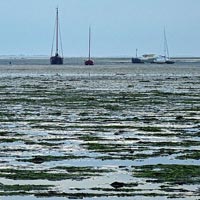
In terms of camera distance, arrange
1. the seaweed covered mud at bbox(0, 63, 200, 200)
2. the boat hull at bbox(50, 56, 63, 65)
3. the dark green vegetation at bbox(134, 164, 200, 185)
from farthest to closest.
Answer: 1. the boat hull at bbox(50, 56, 63, 65)
2. the dark green vegetation at bbox(134, 164, 200, 185)
3. the seaweed covered mud at bbox(0, 63, 200, 200)

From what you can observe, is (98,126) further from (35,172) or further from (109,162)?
(35,172)

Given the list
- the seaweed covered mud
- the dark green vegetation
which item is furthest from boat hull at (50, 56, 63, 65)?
the dark green vegetation

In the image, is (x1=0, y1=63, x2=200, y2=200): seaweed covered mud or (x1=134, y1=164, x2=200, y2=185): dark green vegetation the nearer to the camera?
(x1=0, y1=63, x2=200, y2=200): seaweed covered mud

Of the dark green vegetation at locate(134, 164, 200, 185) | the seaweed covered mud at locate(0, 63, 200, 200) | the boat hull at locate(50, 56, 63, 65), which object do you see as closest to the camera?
the seaweed covered mud at locate(0, 63, 200, 200)

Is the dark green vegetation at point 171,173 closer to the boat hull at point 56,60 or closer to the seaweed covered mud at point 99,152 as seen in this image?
the seaweed covered mud at point 99,152

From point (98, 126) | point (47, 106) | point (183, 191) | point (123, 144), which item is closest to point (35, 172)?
point (183, 191)

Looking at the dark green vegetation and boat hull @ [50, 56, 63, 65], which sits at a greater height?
the dark green vegetation

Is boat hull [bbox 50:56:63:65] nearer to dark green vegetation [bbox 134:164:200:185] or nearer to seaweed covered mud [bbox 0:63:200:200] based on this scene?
seaweed covered mud [bbox 0:63:200:200]

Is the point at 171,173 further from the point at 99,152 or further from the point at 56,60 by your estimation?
the point at 56,60

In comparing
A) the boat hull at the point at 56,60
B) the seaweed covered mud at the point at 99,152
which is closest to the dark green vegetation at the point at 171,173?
the seaweed covered mud at the point at 99,152

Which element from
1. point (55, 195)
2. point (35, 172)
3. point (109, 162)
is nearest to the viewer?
point (55, 195)

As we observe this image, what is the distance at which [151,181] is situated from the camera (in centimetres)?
1927

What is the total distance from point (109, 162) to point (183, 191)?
4.77 m

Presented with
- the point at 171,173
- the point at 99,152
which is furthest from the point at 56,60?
the point at 171,173
